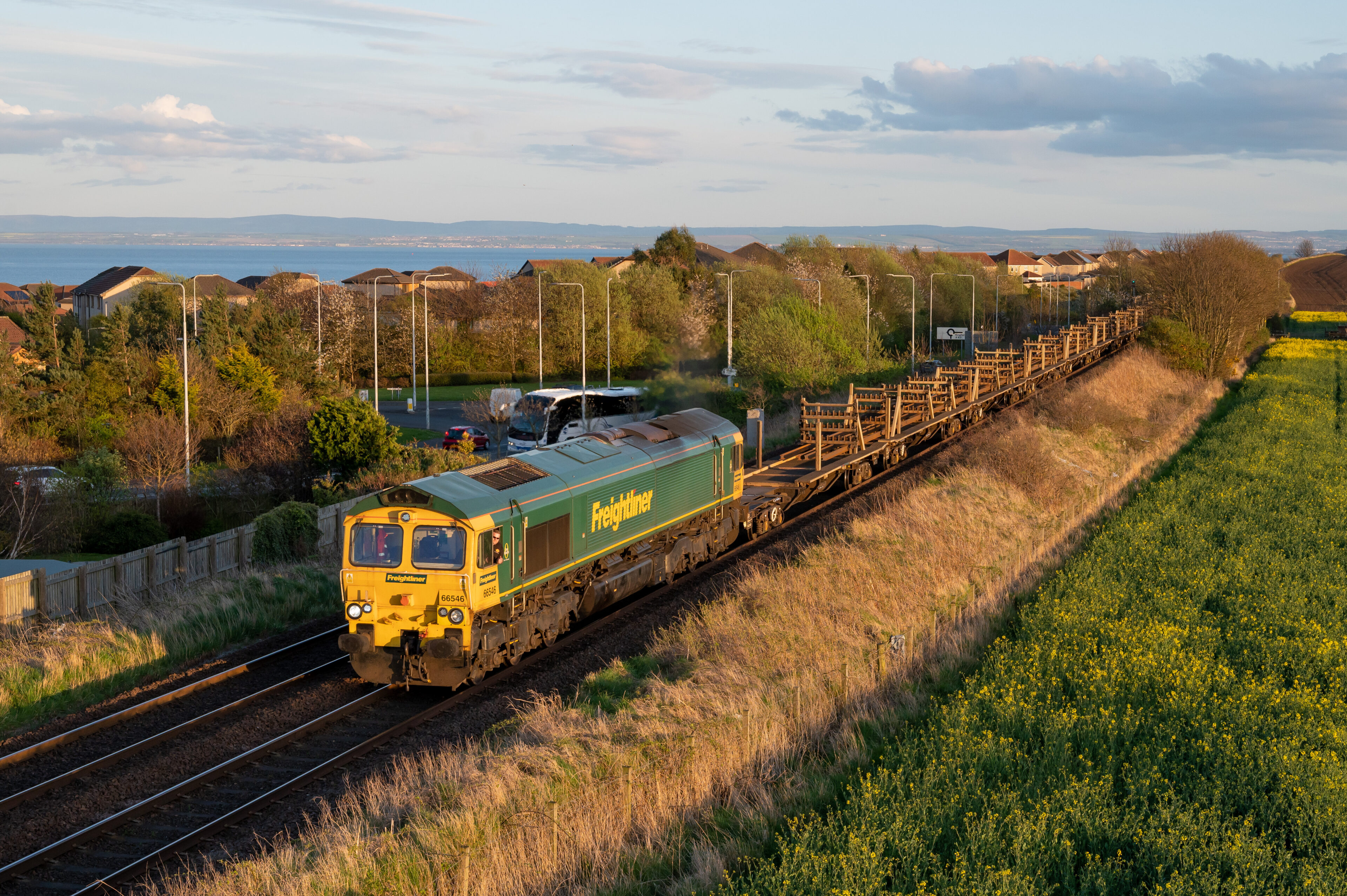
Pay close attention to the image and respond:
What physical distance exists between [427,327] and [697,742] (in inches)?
2425

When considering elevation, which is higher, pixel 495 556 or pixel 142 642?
pixel 495 556

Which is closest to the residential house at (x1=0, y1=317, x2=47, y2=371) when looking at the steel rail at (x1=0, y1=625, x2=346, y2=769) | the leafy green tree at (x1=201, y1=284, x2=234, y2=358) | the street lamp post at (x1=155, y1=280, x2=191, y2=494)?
the leafy green tree at (x1=201, y1=284, x2=234, y2=358)

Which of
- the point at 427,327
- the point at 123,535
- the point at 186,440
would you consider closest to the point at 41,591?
the point at 123,535

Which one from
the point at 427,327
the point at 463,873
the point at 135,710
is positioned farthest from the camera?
the point at 427,327

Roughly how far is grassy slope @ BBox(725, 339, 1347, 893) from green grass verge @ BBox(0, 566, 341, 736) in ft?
37.2

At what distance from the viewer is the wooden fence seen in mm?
19719

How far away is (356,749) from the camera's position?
13852 millimetres

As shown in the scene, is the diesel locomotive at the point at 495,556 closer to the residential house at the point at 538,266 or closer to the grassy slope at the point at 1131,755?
the grassy slope at the point at 1131,755

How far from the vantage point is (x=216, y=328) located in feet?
210

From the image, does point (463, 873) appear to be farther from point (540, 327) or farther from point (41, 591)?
point (540, 327)

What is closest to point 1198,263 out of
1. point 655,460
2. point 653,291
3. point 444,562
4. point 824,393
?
point 824,393

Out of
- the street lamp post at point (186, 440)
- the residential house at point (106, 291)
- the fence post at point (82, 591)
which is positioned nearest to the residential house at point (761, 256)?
the street lamp post at point (186, 440)

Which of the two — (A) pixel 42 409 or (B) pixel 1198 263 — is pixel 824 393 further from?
(A) pixel 42 409

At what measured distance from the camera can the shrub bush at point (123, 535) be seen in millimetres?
33531
